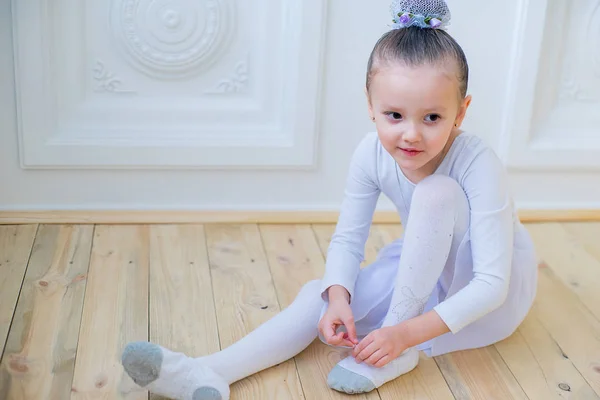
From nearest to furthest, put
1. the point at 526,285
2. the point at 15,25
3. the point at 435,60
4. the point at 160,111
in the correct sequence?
1. the point at 435,60
2. the point at 526,285
3. the point at 15,25
4. the point at 160,111

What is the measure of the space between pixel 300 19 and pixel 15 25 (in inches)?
22.6

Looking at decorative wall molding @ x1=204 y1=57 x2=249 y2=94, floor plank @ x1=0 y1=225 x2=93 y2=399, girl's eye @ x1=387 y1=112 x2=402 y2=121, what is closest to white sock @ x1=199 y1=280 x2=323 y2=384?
floor plank @ x1=0 y1=225 x2=93 y2=399

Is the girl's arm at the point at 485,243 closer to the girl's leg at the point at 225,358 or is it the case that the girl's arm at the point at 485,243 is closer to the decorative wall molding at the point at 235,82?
the girl's leg at the point at 225,358

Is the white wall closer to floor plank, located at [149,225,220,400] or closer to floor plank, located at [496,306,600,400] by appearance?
floor plank, located at [149,225,220,400]

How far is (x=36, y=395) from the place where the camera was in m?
1.25

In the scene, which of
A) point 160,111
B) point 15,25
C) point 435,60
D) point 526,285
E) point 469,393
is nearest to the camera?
point 435,60

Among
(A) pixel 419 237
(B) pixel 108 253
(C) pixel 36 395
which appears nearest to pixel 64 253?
(B) pixel 108 253

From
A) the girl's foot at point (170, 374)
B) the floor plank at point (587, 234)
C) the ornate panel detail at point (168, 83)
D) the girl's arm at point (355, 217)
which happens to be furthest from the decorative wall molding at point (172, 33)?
the floor plank at point (587, 234)

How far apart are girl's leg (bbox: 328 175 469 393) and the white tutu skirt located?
9 cm

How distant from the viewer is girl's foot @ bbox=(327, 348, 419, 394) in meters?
1.29

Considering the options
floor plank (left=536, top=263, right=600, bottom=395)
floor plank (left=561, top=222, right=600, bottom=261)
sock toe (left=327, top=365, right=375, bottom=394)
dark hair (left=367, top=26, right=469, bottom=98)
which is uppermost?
dark hair (left=367, top=26, right=469, bottom=98)

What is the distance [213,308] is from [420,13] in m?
0.65

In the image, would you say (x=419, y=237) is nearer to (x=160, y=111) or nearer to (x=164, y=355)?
(x=164, y=355)

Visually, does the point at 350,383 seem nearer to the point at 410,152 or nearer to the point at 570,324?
the point at 410,152
